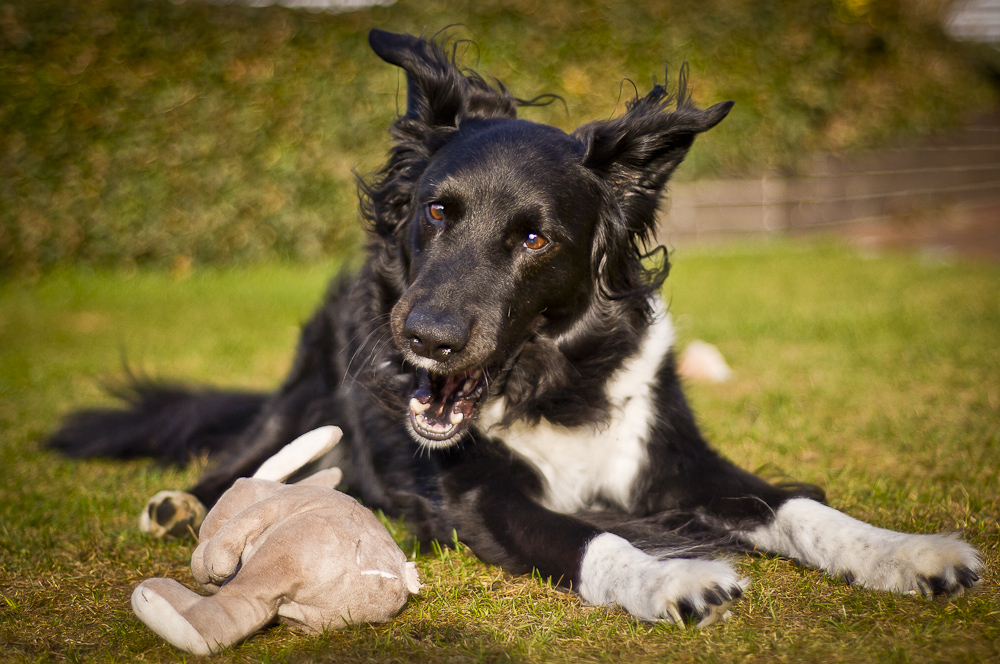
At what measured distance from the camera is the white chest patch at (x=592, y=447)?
2.61 metres

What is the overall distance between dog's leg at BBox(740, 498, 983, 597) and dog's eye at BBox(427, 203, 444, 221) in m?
1.46

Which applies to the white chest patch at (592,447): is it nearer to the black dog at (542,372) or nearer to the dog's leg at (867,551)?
the black dog at (542,372)

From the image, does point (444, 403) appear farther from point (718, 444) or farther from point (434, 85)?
point (718, 444)

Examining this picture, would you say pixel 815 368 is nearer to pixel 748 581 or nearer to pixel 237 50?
pixel 748 581

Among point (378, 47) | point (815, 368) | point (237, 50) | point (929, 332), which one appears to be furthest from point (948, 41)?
point (378, 47)

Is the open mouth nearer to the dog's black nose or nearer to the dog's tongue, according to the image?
the dog's tongue

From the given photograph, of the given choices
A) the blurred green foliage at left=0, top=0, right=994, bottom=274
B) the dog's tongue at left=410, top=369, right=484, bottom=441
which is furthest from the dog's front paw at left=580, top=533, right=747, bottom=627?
the blurred green foliage at left=0, top=0, right=994, bottom=274

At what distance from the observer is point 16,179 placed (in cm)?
873

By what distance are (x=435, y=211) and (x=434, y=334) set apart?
0.63 meters

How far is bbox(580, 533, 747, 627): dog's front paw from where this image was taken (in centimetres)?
187

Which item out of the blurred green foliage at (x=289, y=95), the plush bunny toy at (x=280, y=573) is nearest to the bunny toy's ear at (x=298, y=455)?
the plush bunny toy at (x=280, y=573)

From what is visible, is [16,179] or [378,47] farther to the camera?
[16,179]

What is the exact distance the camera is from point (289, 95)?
952cm

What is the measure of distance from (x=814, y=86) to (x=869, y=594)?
430 inches
